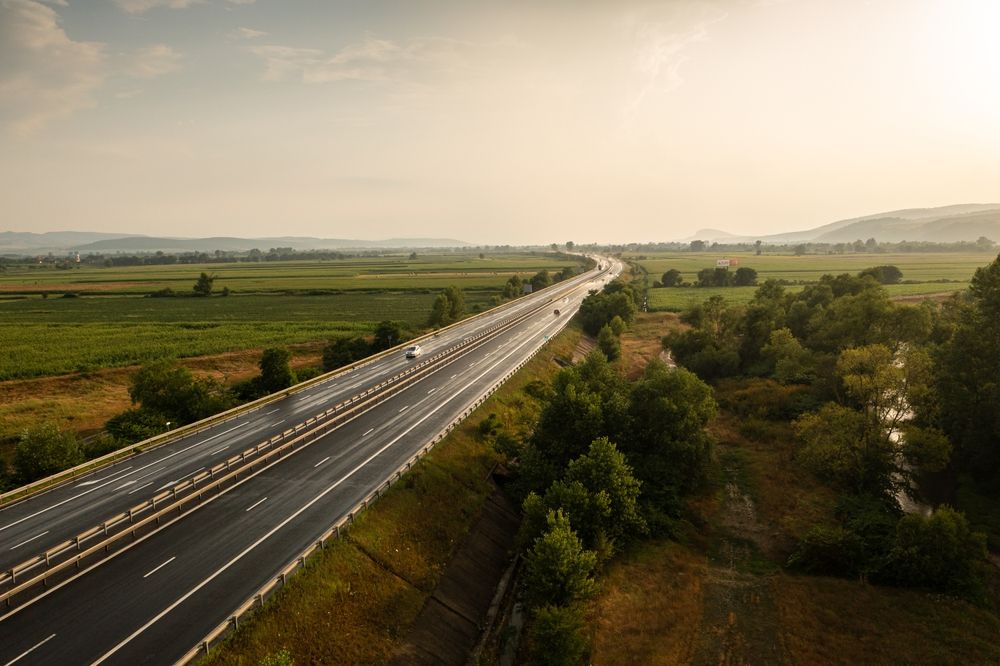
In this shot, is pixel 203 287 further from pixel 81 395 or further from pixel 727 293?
pixel 727 293

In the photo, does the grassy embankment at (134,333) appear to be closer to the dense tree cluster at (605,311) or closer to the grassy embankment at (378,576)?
the grassy embankment at (378,576)

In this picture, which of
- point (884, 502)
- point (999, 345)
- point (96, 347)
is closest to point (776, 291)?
point (999, 345)

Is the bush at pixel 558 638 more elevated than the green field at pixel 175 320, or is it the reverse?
the green field at pixel 175 320

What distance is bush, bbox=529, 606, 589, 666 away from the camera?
25.8m

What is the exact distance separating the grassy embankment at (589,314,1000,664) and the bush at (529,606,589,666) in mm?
2970

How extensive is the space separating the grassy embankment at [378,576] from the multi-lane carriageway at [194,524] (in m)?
1.96

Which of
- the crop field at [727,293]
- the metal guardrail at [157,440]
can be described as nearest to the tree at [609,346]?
the metal guardrail at [157,440]

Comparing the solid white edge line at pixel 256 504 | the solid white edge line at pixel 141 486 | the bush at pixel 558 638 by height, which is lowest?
the bush at pixel 558 638

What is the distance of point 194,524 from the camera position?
106ft

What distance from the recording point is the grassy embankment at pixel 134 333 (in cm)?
6331

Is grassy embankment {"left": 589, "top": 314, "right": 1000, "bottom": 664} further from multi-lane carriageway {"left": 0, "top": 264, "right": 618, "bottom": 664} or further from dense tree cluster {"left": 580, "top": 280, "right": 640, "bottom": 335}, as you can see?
dense tree cluster {"left": 580, "top": 280, "right": 640, "bottom": 335}

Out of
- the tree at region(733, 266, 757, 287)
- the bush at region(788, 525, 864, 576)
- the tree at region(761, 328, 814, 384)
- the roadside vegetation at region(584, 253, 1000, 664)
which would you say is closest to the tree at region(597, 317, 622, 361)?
the roadside vegetation at region(584, 253, 1000, 664)

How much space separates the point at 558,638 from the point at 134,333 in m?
103

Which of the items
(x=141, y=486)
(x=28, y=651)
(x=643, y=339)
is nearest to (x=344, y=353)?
(x=141, y=486)
